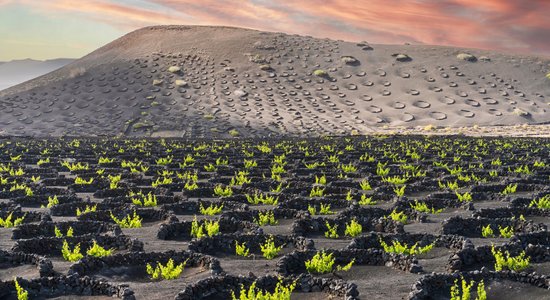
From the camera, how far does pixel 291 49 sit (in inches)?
3947

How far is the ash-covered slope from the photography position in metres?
67.8

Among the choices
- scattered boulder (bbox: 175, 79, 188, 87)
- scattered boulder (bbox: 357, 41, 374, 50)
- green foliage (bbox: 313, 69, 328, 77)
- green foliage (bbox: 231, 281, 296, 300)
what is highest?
scattered boulder (bbox: 357, 41, 374, 50)

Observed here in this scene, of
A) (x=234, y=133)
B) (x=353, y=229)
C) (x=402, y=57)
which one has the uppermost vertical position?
(x=402, y=57)

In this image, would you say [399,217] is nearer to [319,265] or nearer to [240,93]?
[319,265]

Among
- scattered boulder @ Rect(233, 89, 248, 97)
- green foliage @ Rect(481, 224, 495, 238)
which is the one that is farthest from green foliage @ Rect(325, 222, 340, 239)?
scattered boulder @ Rect(233, 89, 248, 97)

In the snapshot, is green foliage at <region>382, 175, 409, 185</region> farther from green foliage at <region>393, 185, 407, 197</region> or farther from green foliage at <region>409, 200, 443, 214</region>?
green foliage at <region>409, 200, 443, 214</region>

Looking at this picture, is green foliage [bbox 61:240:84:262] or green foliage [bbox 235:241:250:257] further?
green foliage [bbox 235:241:250:257]

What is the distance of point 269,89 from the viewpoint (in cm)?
8281

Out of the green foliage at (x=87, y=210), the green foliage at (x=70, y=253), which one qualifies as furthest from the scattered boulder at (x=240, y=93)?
the green foliage at (x=70, y=253)

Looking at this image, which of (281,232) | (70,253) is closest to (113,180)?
(281,232)

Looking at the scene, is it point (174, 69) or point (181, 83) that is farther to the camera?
point (174, 69)

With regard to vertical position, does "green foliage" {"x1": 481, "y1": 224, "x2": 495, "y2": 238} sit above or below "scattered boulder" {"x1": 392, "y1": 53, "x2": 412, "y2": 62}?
below

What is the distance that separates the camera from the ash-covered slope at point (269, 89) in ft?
222

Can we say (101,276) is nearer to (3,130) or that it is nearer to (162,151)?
(162,151)
